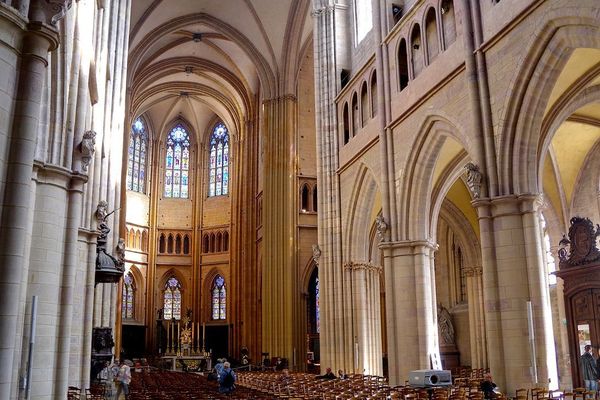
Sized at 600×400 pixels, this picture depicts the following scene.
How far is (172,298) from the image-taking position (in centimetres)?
4819

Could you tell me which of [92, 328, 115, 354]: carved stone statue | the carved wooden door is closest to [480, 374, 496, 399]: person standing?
the carved wooden door

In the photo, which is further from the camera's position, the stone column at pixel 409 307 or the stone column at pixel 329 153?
the stone column at pixel 329 153

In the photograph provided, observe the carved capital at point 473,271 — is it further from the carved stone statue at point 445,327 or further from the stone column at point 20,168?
the stone column at point 20,168

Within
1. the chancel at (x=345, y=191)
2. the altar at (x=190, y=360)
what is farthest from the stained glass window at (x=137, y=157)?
the altar at (x=190, y=360)

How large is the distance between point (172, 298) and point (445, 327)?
26585 millimetres

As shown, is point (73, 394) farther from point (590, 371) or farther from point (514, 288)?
point (590, 371)

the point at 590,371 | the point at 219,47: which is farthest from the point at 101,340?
the point at 219,47

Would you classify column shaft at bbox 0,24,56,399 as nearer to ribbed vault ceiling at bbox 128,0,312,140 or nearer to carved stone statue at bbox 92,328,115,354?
carved stone statue at bbox 92,328,115,354

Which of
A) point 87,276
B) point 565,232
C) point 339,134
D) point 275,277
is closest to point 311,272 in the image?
point 275,277

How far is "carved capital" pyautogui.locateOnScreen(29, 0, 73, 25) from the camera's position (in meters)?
7.08

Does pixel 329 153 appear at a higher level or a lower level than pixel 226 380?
higher

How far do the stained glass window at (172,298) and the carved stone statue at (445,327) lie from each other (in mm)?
25740

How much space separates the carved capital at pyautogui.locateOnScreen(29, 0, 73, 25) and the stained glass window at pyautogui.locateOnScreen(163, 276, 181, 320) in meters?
42.3

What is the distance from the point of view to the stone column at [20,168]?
6.31 meters
